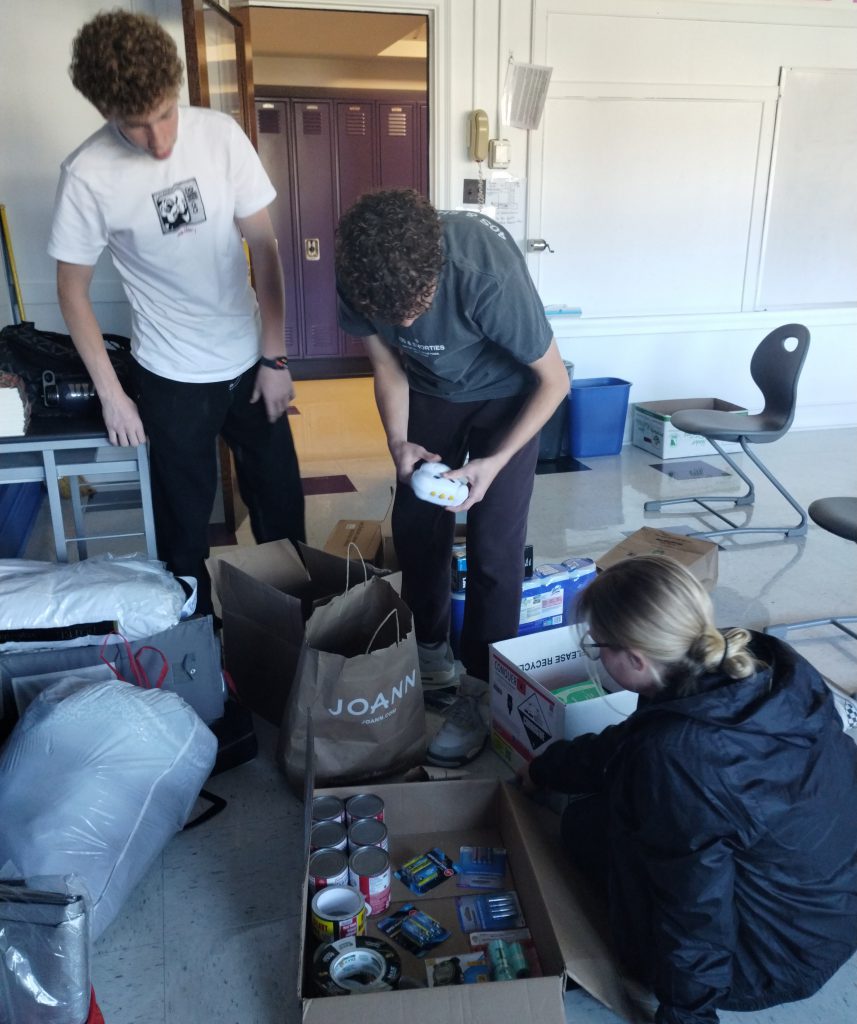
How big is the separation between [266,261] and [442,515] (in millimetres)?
783

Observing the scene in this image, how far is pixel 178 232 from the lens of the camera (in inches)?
77.2

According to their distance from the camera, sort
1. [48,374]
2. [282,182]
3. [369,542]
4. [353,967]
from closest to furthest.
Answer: [353,967], [48,374], [369,542], [282,182]

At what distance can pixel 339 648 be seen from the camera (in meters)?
1.87

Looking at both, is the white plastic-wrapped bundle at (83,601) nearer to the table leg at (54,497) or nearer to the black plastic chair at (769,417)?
the table leg at (54,497)

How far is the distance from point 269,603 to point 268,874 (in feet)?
1.86

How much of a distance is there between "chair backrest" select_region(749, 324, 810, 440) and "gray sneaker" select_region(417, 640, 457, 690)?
5.90 ft

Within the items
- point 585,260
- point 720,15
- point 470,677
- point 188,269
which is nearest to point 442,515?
point 470,677

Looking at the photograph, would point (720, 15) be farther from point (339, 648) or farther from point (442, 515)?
point (339, 648)

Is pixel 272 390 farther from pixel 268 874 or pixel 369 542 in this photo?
pixel 268 874

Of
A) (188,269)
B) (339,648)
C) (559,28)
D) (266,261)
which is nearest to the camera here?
(339,648)

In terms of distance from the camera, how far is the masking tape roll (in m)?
1.25

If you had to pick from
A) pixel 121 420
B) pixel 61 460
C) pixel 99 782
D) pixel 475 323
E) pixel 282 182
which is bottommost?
pixel 99 782

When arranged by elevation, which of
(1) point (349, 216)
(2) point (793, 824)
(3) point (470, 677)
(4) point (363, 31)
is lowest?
(3) point (470, 677)

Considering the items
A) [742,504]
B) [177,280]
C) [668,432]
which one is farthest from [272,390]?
[668,432]
